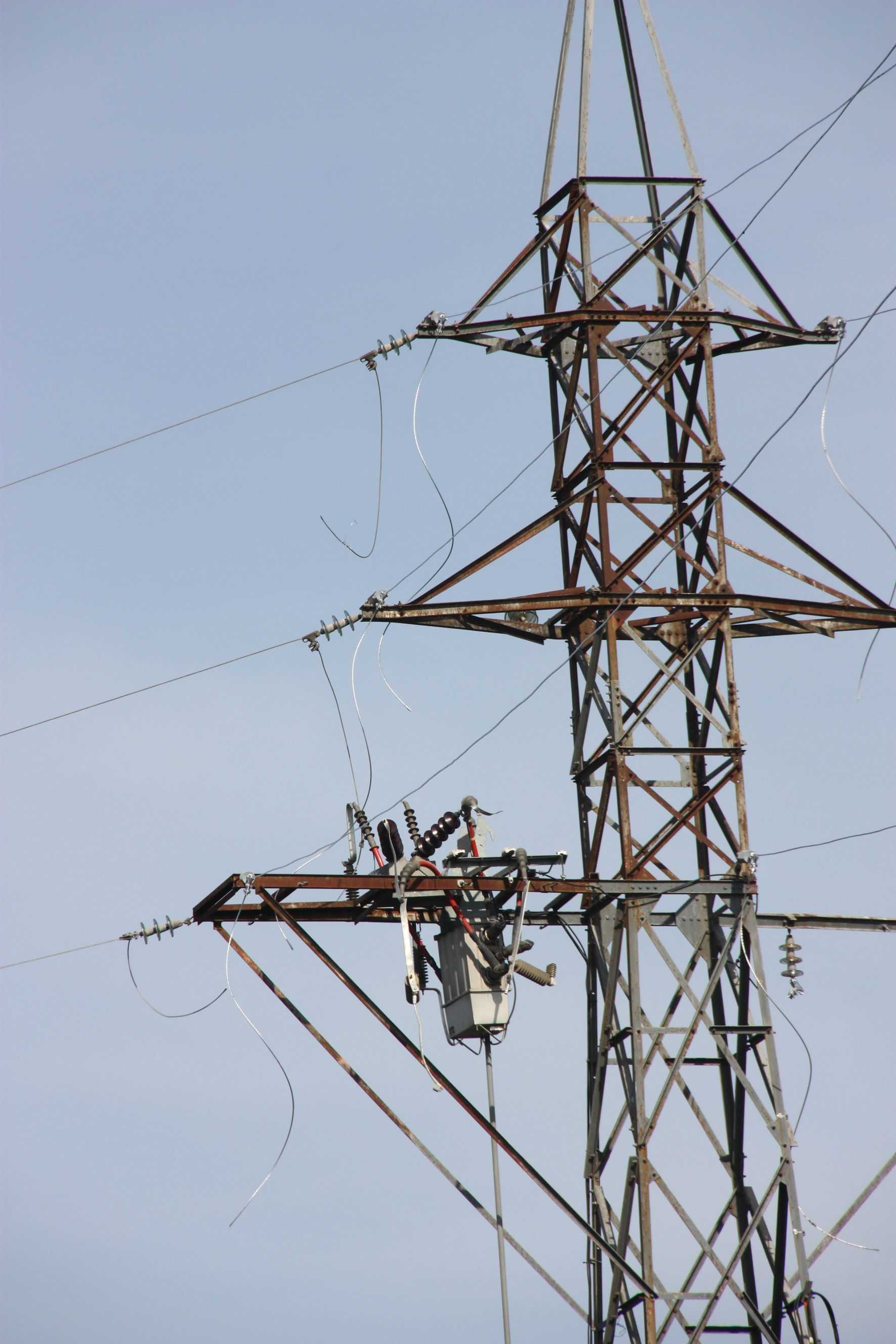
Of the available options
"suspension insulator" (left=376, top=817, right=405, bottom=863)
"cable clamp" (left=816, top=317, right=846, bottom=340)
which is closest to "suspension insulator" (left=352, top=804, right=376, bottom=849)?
"suspension insulator" (left=376, top=817, right=405, bottom=863)

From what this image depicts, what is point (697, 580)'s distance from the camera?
2806 centimetres

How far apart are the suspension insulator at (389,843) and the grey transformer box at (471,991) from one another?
3.36 feet

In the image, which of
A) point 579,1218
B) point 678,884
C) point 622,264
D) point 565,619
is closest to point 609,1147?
point 579,1218

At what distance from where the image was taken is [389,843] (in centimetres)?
2650

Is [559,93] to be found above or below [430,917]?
above

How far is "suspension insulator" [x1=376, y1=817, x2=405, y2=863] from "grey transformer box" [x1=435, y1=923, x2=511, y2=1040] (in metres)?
1.02

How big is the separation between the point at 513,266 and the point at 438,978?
804 centimetres

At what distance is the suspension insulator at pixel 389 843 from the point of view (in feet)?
86.9

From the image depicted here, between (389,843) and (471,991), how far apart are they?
176 cm

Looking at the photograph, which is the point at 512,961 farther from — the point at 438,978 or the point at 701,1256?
the point at 701,1256

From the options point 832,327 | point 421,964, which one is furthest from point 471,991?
point 832,327

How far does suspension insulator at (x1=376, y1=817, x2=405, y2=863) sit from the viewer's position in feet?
86.9

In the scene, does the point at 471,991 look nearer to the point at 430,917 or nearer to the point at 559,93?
the point at 430,917

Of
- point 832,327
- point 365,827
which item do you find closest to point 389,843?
point 365,827
